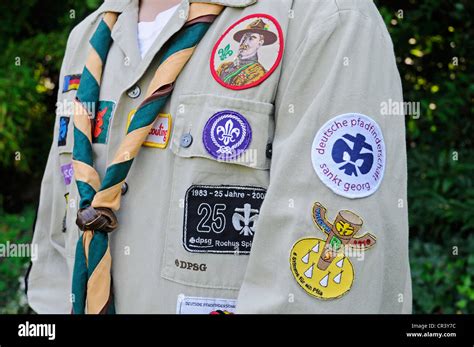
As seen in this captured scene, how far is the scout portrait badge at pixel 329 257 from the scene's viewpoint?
56.6 inches

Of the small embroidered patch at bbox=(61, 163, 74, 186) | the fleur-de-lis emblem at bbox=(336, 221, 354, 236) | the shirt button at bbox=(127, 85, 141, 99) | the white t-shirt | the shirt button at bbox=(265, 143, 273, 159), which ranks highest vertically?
the white t-shirt

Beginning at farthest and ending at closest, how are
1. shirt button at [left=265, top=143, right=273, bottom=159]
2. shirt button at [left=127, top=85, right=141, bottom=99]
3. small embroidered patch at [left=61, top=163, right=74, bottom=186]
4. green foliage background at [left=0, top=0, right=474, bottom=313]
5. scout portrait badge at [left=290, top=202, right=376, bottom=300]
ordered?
green foliage background at [left=0, top=0, right=474, bottom=313] < small embroidered patch at [left=61, top=163, right=74, bottom=186] < shirt button at [left=127, top=85, right=141, bottom=99] < shirt button at [left=265, top=143, right=273, bottom=159] < scout portrait badge at [left=290, top=202, right=376, bottom=300]

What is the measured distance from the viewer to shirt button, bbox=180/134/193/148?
5.23 ft

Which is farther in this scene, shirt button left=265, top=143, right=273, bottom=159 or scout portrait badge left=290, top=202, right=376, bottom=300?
shirt button left=265, top=143, right=273, bottom=159

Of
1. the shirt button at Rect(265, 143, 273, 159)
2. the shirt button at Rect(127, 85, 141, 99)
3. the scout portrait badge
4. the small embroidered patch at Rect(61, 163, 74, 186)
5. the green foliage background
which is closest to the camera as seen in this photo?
the scout portrait badge

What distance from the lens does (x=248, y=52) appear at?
159 cm

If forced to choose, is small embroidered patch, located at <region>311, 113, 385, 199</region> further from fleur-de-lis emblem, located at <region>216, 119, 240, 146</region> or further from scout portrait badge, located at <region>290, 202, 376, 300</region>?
fleur-de-lis emblem, located at <region>216, 119, 240, 146</region>

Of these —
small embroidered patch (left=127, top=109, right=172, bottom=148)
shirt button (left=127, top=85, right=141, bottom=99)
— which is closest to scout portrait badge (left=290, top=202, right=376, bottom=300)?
small embroidered patch (left=127, top=109, right=172, bottom=148)

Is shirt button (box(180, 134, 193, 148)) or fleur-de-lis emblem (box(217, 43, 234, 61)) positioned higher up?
fleur-de-lis emblem (box(217, 43, 234, 61))

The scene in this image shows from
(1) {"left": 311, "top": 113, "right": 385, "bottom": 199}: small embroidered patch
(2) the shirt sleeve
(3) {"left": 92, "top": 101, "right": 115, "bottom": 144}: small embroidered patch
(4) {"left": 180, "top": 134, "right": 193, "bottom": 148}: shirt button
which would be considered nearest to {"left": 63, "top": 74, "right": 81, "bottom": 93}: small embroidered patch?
(2) the shirt sleeve

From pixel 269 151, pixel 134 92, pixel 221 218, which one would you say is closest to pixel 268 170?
pixel 269 151

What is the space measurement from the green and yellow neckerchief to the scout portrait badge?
0.44 meters

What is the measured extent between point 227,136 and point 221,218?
0.18m
